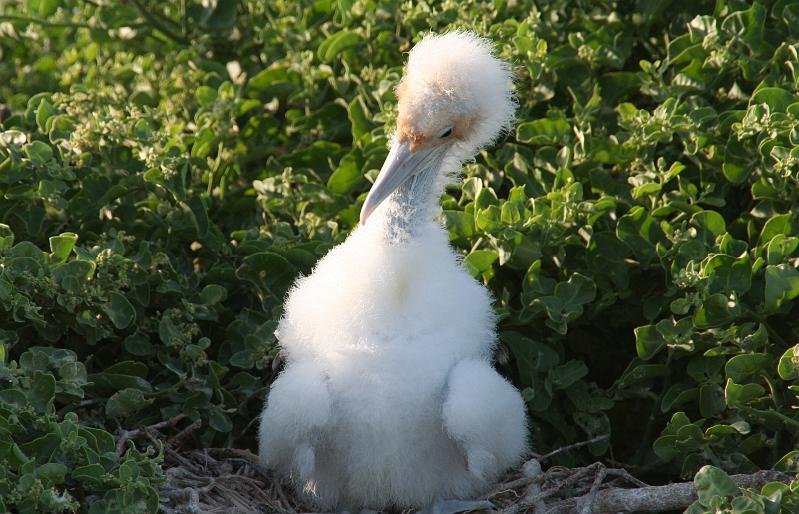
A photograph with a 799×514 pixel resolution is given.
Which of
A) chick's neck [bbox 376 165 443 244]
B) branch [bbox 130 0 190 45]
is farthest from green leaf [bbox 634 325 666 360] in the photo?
branch [bbox 130 0 190 45]

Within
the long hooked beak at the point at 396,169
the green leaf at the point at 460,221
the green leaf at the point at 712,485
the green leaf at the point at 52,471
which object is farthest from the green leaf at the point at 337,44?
the green leaf at the point at 712,485

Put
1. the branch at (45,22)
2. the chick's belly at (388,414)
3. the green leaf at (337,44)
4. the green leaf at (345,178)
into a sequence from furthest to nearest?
the branch at (45,22) < the green leaf at (337,44) < the green leaf at (345,178) < the chick's belly at (388,414)

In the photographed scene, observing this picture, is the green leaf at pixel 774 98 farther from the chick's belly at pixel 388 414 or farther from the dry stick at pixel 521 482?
the chick's belly at pixel 388 414

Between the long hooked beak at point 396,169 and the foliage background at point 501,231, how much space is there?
→ 53 cm

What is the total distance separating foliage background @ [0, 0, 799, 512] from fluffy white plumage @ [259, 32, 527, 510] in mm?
478

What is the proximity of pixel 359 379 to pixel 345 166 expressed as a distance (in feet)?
5.60

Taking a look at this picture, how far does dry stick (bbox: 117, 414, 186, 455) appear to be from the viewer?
169 inches

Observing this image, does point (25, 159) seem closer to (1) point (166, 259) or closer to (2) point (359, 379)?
(1) point (166, 259)

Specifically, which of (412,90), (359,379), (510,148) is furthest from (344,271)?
(510,148)

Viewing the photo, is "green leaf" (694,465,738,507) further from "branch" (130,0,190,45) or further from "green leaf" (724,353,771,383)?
"branch" (130,0,190,45)

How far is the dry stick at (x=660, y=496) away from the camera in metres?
4.02

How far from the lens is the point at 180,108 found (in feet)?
20.0

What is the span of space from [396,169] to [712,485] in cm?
167

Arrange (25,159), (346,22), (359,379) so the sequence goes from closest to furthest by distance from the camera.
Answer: (359,379) → (25,159) → (346,22)
